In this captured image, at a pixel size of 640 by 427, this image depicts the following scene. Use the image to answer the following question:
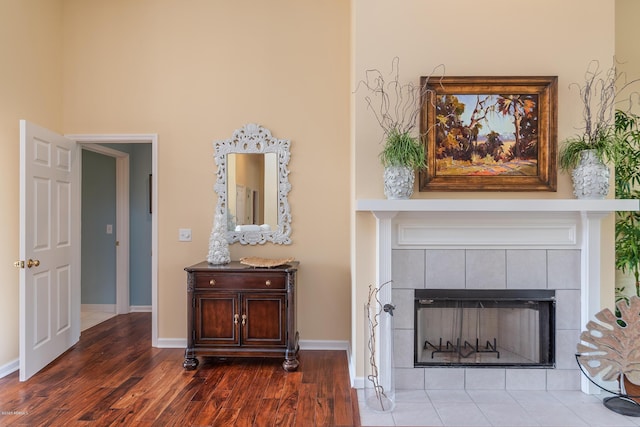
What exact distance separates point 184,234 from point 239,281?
88 centimetres

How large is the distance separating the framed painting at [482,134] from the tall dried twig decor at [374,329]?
33.5 inches

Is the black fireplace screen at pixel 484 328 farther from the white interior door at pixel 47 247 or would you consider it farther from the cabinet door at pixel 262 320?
the white interior door at pixel 47 247

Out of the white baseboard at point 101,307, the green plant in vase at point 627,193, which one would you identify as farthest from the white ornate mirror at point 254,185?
the green plant in vase at point 627,193

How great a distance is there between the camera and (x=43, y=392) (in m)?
2.65

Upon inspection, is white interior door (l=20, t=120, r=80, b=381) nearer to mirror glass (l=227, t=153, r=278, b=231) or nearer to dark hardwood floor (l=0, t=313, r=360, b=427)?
dark hardwood floor (l=0, t=313, r=360, b=427)

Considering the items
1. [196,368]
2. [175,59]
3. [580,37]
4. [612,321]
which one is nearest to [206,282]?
[196,368]

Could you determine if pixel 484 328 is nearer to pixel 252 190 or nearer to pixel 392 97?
pixel 392 97

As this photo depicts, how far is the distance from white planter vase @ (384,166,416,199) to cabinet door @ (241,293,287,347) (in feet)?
4.20

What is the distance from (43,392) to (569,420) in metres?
3.49

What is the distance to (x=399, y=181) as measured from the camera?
252 cm

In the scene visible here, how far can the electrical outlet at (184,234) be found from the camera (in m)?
3.55

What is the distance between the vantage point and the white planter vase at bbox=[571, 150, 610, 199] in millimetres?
2488

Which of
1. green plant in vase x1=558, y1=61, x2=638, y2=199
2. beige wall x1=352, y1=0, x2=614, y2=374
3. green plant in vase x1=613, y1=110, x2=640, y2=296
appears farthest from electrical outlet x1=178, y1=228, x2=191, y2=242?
green plant in vase x1=613, y1=110, x2=640, y2=296

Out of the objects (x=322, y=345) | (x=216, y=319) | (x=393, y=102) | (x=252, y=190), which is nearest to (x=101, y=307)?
(x=216, y=319)
